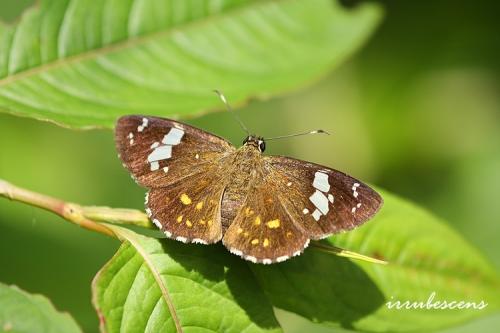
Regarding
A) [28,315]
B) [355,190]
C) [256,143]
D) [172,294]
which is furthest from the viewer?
[256,143]

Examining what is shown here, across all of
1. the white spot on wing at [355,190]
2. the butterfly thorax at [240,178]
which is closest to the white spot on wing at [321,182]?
the white spot on wing at [355,190]

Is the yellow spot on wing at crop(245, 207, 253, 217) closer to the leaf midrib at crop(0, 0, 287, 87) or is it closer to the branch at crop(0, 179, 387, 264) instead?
the branch at crop(0, 179, 387, 264)

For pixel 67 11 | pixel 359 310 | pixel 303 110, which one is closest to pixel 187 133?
pixel 67 11

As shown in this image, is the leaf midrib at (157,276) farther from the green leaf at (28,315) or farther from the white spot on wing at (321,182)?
the white spot on wing at (321,182)

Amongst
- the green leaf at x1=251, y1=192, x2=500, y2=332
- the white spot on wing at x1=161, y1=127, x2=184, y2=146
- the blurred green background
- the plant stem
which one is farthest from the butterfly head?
the blurred green background

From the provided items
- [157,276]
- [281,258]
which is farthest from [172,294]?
[281,258]

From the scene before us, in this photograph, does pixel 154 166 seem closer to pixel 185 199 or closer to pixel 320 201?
pixel 185 199

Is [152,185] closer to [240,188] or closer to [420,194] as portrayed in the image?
[240,188]
